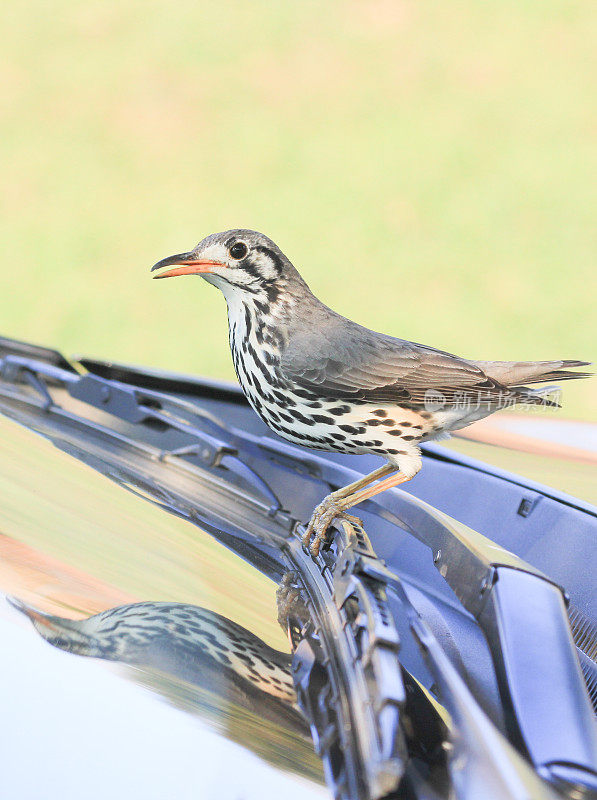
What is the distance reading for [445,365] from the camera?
105 inches

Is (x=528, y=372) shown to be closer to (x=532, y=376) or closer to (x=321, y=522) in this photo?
(x=532, y=376)

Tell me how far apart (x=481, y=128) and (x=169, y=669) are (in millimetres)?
12266

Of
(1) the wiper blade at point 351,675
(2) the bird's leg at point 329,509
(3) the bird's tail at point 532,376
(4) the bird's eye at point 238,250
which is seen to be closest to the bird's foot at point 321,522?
(2) the bird's leg at point 329,509

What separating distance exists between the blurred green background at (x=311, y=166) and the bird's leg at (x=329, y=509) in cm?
650

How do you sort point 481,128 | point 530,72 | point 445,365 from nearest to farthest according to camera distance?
point 445,365, point 481,128, point 530,72

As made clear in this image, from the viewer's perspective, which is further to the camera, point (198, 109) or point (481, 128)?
point (198, 109)

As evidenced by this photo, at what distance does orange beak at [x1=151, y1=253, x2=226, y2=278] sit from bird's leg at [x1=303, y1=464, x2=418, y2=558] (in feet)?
2.41

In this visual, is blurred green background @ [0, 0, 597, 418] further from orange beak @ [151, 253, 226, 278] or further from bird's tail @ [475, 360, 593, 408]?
orange beak @ [151, 253, 226, 278]

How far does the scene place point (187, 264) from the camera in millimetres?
2533

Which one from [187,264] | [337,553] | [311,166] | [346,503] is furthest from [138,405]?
[311,166]

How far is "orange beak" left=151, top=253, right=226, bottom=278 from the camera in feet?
8.11

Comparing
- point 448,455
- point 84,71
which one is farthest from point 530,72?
point 448,455

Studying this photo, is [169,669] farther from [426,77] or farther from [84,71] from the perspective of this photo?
[84,71]

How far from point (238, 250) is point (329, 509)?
0.84 meters
